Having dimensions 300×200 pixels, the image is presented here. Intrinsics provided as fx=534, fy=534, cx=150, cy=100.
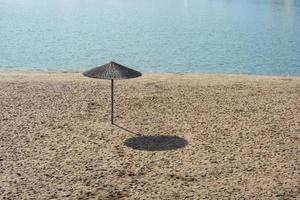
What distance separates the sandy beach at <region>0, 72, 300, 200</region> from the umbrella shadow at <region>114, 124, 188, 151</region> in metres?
0.02

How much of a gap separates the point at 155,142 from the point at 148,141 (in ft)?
0.49

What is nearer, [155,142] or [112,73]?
[155,142]

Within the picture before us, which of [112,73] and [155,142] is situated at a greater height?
[112,73]

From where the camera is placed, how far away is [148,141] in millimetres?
9938

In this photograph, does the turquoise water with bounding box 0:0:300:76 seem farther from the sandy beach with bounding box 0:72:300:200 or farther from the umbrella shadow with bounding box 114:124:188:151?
the umbrella shadow with bounding box 114:124:188:151

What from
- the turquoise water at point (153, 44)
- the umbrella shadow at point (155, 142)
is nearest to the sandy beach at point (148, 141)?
the umbrella shadow at point (155, 142)

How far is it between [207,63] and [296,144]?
43.9 feet

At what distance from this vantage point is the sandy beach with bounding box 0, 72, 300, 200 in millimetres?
7719

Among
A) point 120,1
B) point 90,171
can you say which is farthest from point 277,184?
point 120,1

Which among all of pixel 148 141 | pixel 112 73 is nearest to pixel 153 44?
pixel 112 73

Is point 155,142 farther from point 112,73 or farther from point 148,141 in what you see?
point 112,73

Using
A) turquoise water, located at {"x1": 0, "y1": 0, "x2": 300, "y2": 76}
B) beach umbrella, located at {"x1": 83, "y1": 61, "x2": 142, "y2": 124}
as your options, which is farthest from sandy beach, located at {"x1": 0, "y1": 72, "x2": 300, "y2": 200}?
turquoise water, located at {"x1": 0, "y1": 0, "x2": 300, "y2": 76}

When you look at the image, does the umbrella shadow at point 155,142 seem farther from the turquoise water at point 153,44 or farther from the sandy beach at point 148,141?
the turquoise water at point 153,44

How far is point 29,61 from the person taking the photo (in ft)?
74.1
